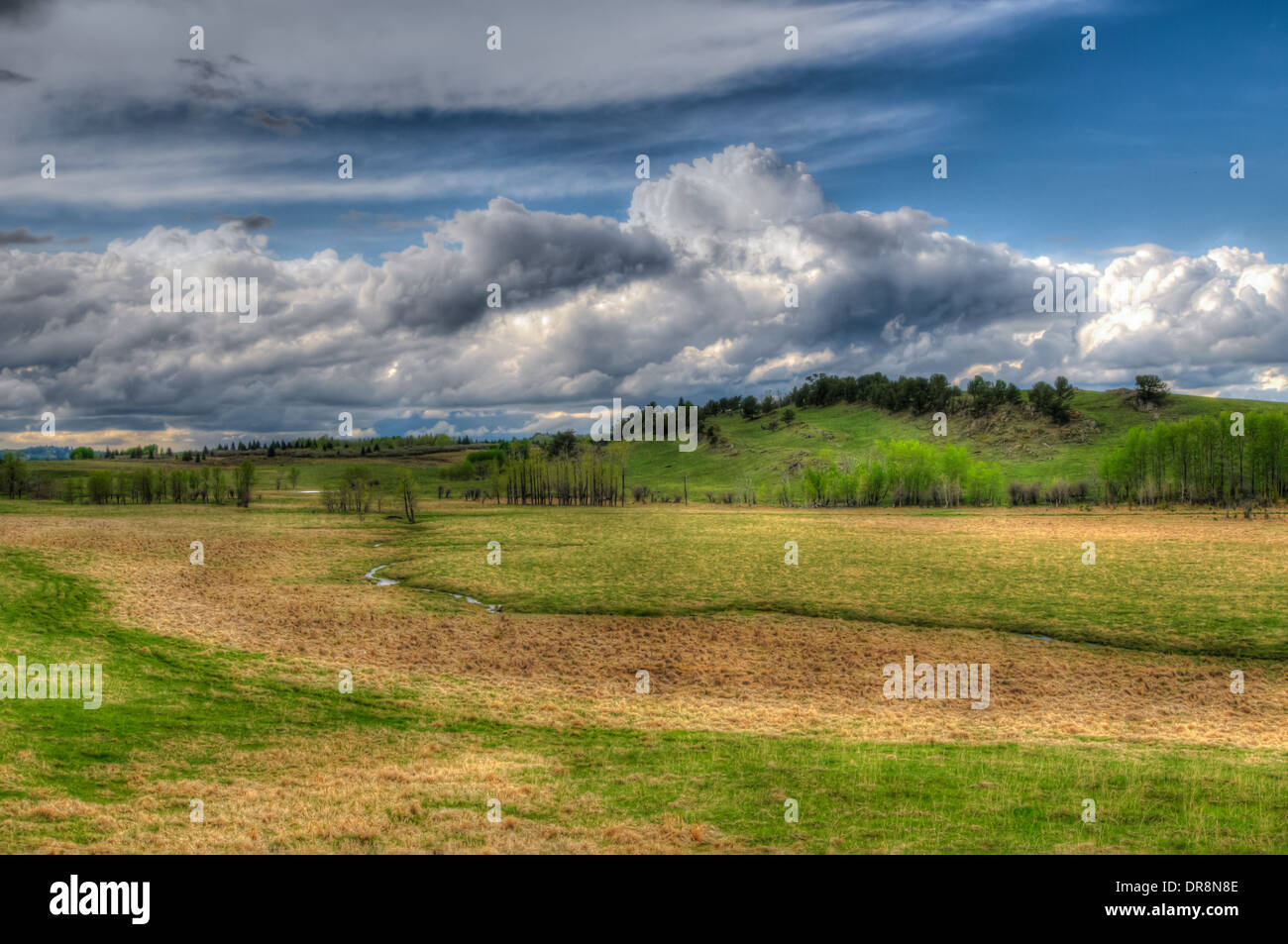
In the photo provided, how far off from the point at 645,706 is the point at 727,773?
8.02 m

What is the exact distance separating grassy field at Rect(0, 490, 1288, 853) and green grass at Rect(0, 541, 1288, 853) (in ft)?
0.33

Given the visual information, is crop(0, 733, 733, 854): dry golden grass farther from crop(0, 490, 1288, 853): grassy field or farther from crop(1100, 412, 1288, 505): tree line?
crop(1100, 412, 1288, 505): tree line

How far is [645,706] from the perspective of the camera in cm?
2450

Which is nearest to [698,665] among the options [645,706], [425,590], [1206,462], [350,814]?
[645,706]

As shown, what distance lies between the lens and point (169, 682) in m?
25.0

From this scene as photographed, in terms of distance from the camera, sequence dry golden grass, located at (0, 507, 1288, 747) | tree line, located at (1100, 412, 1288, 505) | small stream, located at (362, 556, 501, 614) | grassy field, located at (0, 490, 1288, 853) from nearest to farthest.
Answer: grassy field, located at (0, 490, 1288, 853), dry golden grass, located at (0, 507, 1288, 747), small stream, located at (362, 556, 501, 614), tree line, located at (1100, 412, 1288, 505)

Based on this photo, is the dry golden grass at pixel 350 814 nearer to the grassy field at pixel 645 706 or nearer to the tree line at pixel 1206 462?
the grassy field at pixel 645 706

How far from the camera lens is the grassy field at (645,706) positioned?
44.3 feet

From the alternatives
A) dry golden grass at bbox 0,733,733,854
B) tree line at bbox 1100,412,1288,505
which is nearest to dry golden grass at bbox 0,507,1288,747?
dry golden grass at bbox 0,733,733,854

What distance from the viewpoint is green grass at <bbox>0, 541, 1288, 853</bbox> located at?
12711 mm

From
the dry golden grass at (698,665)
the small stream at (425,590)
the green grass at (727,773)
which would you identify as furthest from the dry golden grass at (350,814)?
the small stream at (425,590)

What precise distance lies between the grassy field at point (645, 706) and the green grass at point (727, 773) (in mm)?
101

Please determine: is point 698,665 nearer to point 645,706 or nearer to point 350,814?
point 645,706
